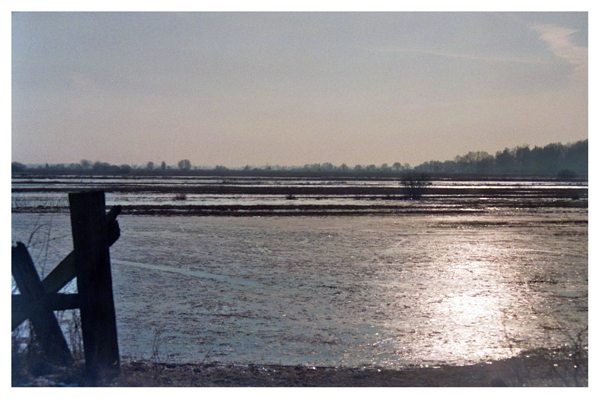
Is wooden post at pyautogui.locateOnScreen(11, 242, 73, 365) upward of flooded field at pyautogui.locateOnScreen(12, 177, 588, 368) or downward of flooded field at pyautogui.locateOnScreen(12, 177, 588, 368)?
upward

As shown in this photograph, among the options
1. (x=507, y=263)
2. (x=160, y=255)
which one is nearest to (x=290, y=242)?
(x=160, y=255)

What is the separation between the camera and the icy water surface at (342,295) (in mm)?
7086

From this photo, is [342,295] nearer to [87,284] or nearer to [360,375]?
[360,375]

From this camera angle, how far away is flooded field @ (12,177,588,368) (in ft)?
23.2

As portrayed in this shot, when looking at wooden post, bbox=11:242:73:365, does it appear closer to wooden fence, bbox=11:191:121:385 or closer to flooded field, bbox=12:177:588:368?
wooden fence, bbox=11:191:121:385

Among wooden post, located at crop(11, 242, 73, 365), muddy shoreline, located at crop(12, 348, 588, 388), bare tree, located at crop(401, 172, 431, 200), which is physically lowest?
muddy shoreline, located at crop(12, 348, 588, 388)

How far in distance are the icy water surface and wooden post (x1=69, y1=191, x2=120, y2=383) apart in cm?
190

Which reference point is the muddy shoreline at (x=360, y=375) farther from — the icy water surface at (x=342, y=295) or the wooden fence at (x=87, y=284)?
the wooden fence at (x=87, y=284)

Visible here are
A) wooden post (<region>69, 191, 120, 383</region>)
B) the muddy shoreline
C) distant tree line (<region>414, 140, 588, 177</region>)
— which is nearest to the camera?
wooden post (<region>69, 191, 120, 383</region>)

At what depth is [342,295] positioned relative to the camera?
389 inches

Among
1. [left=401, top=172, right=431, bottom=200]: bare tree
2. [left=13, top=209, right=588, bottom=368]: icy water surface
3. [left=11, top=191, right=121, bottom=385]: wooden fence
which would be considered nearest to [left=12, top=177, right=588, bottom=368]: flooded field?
[left=13, top=209, right=588, bottom=368]: icy water surface

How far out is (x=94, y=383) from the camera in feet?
15.8

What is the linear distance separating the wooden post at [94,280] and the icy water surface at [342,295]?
1.90m

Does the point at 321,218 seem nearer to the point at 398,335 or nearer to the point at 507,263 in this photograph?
the point at 507,263
